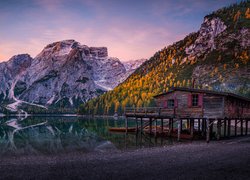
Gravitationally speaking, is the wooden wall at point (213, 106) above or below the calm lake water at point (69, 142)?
above

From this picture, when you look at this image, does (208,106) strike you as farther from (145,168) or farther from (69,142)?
(69,142)

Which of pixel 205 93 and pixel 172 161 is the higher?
pixel 205 93

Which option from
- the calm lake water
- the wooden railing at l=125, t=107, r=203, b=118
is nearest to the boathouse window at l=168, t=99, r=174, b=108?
the wooden railing at l=125, t=107, r=203, b=118

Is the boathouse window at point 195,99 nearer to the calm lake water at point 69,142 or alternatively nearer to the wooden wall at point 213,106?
the wooden wall at point 213,106

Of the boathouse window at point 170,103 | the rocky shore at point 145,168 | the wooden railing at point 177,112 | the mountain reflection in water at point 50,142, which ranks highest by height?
the boathouse window at point 170,103

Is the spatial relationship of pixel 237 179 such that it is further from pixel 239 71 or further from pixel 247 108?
pixel 239 71

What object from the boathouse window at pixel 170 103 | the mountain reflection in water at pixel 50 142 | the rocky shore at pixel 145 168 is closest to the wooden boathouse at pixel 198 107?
the boathouse window at pixel 170 103

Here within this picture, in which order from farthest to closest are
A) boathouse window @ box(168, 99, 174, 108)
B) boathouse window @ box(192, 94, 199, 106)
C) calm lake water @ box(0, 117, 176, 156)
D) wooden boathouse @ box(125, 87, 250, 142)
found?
boathouse window @ box(168, 99, 174, 108)
boathouse window @ box(192, 94, 199, 106)
wooden boathouse @ box(125, 87, 250, 142)
calm lake water @ box(0, 117, 176, 156)

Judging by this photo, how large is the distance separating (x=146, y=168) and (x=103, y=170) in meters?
3.35

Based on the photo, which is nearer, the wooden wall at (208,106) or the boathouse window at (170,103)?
the wooden wall at (208,106)

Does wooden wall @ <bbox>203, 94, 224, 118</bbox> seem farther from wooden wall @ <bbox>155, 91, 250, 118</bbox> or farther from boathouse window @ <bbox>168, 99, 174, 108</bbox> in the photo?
boathouse window @ <bbox>168, 99, 174, 108</bbox>

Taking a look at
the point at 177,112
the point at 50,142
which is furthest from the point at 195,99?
the point at 50,142

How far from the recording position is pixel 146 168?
67.1 feet

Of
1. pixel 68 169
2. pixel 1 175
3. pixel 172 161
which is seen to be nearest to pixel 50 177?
pixel 68 169
